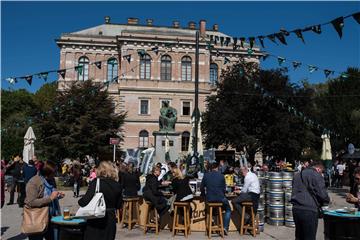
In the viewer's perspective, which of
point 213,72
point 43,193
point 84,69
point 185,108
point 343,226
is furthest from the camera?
point 213,72

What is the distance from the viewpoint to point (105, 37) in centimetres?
6003

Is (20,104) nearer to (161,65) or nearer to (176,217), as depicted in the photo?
(161,65)

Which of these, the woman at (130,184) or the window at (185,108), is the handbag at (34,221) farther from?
the window at (185,108)

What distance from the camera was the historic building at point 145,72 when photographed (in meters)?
56.3

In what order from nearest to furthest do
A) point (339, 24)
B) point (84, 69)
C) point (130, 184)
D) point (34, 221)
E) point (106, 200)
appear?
point (106, 200) < point (34, 221) < point (339, 24) < point (130, 184) < point (84, 69)

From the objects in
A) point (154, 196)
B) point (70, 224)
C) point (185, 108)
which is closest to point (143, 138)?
point (185, 108)

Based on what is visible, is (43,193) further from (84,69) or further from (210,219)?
(84,69)

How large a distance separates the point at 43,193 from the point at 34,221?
473 mm

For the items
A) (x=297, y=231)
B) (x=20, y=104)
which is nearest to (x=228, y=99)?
(x=297, y=231)

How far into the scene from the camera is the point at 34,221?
6.77 meters

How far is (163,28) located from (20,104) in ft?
97.4

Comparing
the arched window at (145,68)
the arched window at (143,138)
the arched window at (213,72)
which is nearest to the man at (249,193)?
the arched window at (143,138)

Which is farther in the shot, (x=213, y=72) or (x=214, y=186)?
(x=213, y=72)

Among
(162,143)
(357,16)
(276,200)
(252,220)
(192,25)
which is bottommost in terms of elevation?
(252,220)
